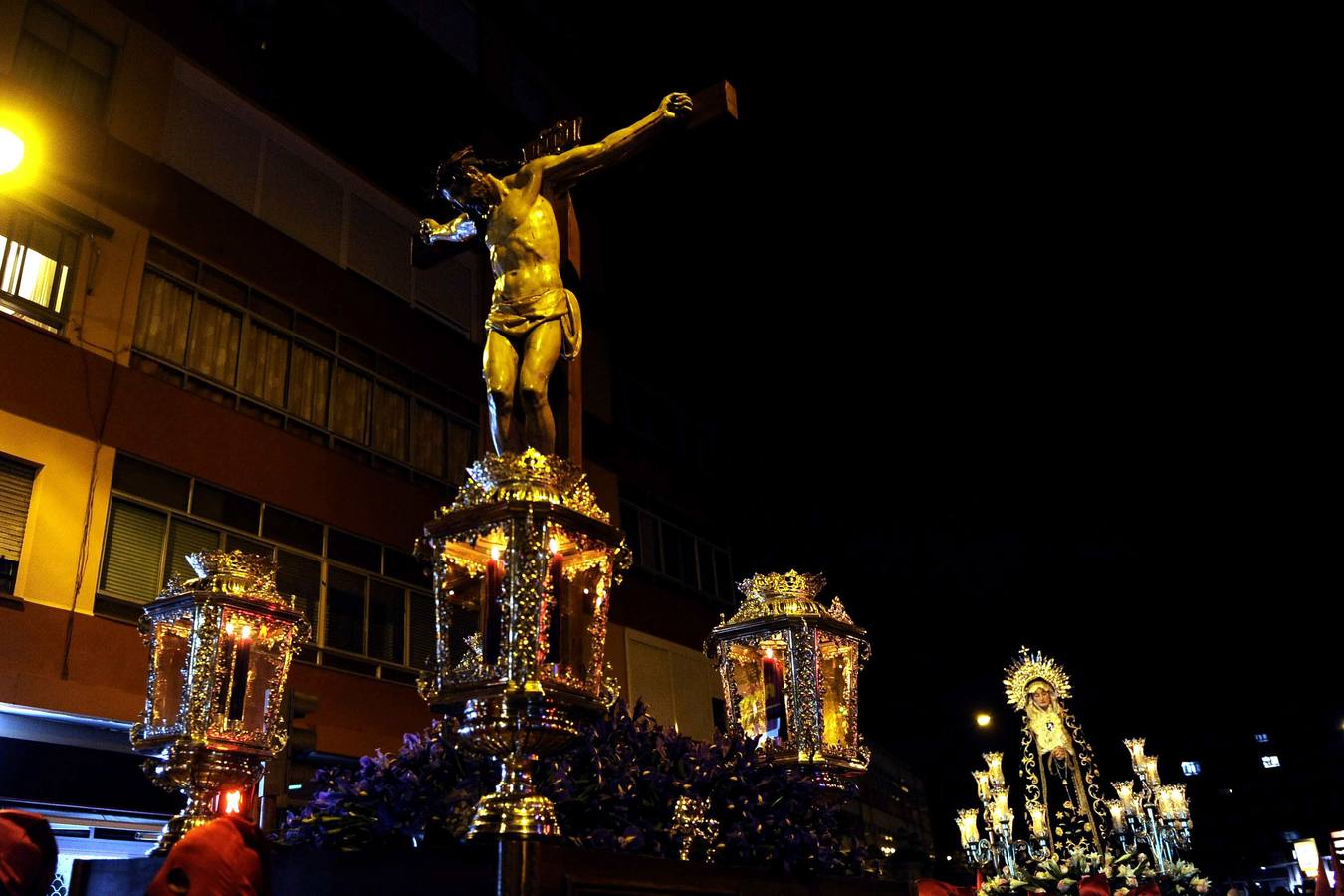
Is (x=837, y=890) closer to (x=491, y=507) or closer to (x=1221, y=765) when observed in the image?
(x=491, y=507)

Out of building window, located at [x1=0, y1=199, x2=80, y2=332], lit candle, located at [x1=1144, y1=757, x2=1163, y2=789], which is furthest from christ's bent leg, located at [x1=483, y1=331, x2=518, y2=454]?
lit candle, located at [x1=1144, y1=757, x2=1163, y2=789]

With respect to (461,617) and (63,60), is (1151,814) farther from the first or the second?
(63,60)

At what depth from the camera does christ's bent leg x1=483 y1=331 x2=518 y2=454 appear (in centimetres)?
458

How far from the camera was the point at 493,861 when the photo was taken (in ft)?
10.0

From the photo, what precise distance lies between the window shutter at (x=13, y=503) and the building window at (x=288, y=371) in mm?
2213

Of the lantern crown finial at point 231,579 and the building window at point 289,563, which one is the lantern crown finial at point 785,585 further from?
the building window at point 289,563

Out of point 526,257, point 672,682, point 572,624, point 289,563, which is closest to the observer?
point 572,624

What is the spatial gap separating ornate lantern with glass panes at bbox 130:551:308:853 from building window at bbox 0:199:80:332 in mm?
8428

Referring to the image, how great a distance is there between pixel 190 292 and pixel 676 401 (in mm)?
11736

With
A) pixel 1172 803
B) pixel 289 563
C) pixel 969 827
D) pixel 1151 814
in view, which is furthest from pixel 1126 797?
pixel 289 563

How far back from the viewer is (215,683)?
493cm

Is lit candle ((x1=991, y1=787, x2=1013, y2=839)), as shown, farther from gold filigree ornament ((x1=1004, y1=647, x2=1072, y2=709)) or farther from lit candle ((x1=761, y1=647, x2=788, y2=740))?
lit candle ((x1=761, y1=647, x2=788, y2=740))

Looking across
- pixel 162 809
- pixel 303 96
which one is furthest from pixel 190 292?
pixel 162 809

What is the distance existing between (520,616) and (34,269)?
1105 cm
